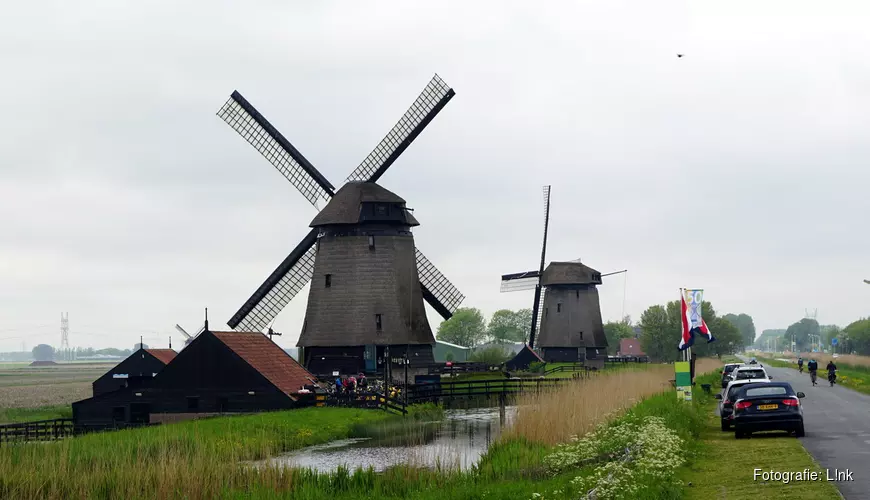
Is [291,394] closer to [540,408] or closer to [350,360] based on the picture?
[350,360]

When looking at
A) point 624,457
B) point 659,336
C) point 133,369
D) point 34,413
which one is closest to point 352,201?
point 133,369

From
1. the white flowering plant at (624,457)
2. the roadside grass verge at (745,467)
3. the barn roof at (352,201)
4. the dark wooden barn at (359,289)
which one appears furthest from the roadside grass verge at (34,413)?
the roadside grass verge at (745,467)

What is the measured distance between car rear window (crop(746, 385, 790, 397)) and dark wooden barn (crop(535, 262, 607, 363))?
6773 cm

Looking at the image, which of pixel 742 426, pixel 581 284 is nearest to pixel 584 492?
pixel 742 426

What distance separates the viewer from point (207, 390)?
163 ft

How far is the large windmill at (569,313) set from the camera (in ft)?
316

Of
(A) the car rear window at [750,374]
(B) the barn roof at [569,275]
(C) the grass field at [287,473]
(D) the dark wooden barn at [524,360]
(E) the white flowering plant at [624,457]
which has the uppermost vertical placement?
(B) the barn roof at [569,275]

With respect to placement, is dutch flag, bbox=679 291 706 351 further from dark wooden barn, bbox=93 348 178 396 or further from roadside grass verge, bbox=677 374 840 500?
dark wooden barn, bbox=93 348 178 396

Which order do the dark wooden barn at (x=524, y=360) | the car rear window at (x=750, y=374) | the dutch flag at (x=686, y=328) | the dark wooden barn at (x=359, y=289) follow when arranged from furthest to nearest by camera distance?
the dark wooden barn at (x=524, y=360) < the dark wooden barn at (x=359, y=289) < the car rear window at (x=750, y=374) < the dutch flag at (x=686, y=328)

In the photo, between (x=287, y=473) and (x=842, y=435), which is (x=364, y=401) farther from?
(x=287, y=473)

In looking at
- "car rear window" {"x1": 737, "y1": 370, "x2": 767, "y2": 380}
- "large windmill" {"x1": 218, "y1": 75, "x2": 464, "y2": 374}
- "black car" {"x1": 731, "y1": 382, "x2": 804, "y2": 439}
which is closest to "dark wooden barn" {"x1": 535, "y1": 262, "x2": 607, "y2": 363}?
"large windmill" {"x1": 218, "y1": 75, "x2": 464, "y2": 374}

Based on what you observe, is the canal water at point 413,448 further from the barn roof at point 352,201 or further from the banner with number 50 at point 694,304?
A: the barn roof at point 352,201

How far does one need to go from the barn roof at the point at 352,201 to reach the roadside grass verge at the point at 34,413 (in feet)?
64.9

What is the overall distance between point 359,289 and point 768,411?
34612 millimetres
